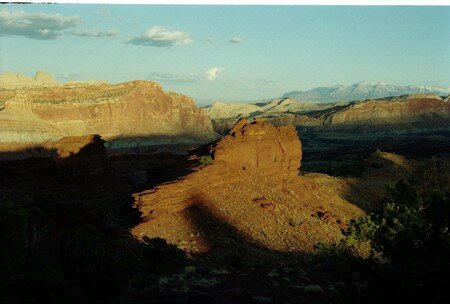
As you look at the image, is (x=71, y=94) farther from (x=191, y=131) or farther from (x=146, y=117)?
(x=191, y=131)

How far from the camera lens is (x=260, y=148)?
29672 mm

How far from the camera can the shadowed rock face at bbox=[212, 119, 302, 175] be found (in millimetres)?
27906

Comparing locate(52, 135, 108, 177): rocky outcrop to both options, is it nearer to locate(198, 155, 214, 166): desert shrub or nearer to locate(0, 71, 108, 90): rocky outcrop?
locate(198, 155, 214, 166): desert shrub

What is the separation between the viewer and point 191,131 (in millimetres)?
128625

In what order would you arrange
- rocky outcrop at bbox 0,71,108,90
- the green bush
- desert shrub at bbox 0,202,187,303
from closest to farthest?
desert shrub at bbox 0,202,187,303, the green bush, rocky outcrop at bbox 0,71,108,90

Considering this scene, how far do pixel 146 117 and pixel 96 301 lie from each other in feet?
351

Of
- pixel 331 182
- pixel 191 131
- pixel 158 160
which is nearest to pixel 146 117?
pixel 191 131

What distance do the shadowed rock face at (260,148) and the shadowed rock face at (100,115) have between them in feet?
198

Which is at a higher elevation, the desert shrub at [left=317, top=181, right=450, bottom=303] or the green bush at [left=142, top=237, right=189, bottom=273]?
the desert shrub at [left=317, top=181, right=450, bottom=303]

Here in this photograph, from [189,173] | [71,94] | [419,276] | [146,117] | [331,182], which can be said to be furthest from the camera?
[146,117]

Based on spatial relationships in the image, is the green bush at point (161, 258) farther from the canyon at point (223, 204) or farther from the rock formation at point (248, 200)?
the rock formation at point (248, 200)


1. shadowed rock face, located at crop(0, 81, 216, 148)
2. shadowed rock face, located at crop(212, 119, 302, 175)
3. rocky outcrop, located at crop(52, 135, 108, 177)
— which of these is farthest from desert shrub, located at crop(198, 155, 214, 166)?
shadowed rock face, located at crop(0, 81, 216, 148)

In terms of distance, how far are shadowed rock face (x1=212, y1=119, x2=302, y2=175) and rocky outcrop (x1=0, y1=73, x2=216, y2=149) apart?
6003 cm

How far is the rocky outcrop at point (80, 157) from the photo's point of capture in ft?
126
